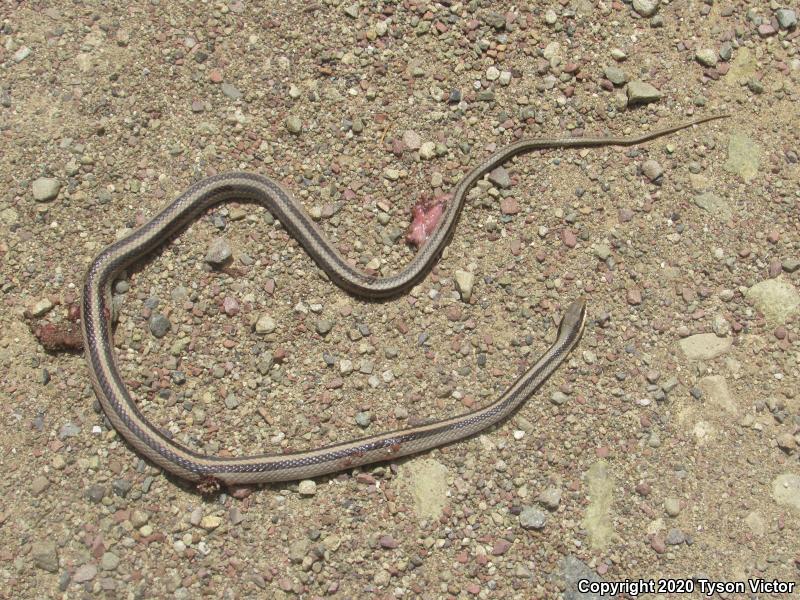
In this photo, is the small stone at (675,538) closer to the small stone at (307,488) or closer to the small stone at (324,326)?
the small stone at (307,488)

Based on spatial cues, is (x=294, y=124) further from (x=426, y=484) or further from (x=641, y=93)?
(x=426, y=484)

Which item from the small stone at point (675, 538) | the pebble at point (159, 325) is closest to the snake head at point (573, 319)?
the small stone at point (675, 538)

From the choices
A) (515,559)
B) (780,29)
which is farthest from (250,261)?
(780,29)

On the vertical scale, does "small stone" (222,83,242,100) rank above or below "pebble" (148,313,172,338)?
above

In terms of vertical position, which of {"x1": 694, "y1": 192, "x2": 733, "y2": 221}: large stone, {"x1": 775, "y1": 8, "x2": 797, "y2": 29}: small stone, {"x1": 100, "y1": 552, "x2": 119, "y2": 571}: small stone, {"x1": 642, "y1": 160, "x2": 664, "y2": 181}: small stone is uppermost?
{"x1": 775, "y1": 8, "x2": 797, "y2": 29}: small stone

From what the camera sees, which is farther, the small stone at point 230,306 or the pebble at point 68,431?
the small stone at point 230,306

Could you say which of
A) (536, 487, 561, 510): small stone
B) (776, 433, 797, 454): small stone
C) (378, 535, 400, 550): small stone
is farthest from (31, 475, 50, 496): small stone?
(776, 433, 797, 454): small stone

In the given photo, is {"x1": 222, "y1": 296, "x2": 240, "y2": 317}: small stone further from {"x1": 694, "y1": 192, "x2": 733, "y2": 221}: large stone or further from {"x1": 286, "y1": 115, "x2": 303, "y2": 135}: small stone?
{"x1": 694, "y1": 192, "x2": 733, "y2": 221}: large stone
